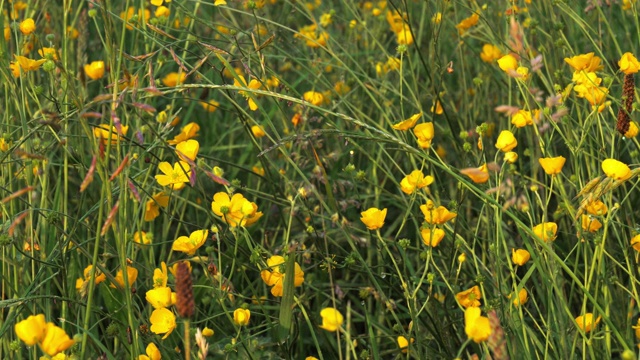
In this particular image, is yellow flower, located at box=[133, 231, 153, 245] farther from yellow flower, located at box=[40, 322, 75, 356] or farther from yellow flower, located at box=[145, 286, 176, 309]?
yellow flower, located at box=[40, 322, 75, 356]

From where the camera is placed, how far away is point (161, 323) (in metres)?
1.62

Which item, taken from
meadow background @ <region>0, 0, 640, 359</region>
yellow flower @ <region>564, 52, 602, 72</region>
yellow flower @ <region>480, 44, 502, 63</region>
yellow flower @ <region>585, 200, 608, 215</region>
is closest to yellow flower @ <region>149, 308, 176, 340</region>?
meadow background @ <region>0, 0, 640, 359</region>

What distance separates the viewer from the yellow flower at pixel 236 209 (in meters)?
1.69

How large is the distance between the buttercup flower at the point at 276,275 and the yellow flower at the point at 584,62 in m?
0.67

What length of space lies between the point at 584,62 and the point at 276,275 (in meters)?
0.74

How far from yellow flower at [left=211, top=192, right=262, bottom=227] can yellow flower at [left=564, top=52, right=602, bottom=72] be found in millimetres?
680

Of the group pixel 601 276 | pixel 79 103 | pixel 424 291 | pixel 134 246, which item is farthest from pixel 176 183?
pixel 601 276

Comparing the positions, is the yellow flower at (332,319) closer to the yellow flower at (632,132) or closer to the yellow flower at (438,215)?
the yellow flower at (438,215)

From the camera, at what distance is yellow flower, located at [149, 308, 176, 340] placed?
160 cm

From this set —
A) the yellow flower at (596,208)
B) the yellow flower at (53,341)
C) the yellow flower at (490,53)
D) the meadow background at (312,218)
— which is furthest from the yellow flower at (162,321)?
the yellow flower at (490,53)

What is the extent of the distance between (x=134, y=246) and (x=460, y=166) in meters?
0.98

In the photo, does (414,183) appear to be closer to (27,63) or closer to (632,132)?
(632,132)

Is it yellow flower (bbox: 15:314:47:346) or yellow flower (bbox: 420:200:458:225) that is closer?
yellow flower (bbox: 15:314:47:346)

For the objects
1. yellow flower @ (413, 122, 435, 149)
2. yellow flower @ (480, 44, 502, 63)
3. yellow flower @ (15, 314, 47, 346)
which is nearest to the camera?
yellow flower @ (15, 314, 47, 346)
